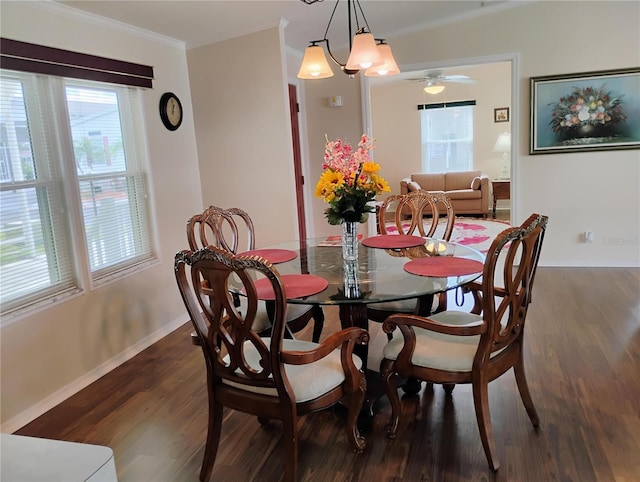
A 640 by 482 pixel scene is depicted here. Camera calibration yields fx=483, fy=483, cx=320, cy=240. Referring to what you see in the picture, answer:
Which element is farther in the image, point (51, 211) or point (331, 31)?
point (331, 31)

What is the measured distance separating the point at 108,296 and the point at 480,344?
2.38m

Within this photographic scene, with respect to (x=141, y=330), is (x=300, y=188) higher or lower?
higher

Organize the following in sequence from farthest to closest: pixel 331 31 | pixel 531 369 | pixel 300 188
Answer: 1. pixel 300 188
2. pixel 331 31
3. pixel 531 369

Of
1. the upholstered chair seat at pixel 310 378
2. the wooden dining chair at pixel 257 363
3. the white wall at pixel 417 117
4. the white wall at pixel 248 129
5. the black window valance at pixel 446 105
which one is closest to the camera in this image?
the wooden dining chair at pixel 257 363

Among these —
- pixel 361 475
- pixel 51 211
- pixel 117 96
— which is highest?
pixel 117 96

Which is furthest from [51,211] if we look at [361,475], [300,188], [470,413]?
[300,188]

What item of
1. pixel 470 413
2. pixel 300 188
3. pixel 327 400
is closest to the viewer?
pixel 327 400

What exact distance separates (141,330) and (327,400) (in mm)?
2028

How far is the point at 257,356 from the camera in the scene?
2053mm

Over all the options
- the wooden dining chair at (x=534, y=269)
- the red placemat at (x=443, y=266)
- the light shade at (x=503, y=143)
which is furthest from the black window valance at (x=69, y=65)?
the light shade at (x=503, y=143)

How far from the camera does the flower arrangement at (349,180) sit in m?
2.28

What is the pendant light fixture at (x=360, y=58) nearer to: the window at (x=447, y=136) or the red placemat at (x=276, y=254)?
the red placemat at (x=276, y=254)

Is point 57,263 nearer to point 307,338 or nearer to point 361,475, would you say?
point 307,338

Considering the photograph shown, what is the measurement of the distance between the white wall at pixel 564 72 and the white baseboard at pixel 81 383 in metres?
3.64
